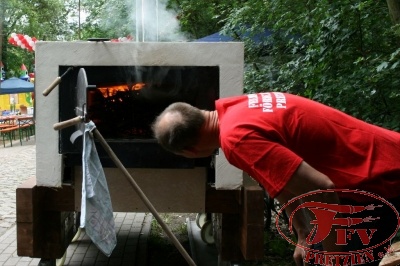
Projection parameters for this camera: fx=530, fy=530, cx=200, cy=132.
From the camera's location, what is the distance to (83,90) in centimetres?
351

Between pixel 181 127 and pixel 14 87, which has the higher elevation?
pixel 14 87

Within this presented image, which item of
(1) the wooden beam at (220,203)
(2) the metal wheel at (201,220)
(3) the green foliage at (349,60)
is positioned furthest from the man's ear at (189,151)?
(2) the metal wheel at (201,220)

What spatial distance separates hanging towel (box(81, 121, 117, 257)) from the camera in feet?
10.1

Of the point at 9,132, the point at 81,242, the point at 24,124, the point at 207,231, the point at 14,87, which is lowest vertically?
the point at 81,242

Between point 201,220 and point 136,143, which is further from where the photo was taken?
point 201,220

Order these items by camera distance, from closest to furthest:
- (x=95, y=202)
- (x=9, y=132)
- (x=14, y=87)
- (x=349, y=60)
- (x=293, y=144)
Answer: (x=293, y=144), (x=95, y=202), (x=349, y=60), (x=9, y=132), (x=14, y=87)

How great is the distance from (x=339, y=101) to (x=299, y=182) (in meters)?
3.05

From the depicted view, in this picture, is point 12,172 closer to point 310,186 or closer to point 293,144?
point 293,144

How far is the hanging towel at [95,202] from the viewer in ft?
10.1

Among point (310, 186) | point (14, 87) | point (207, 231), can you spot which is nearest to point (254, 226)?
point (310, 186)

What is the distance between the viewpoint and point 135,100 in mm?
4641

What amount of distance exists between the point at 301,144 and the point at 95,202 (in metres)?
1.38

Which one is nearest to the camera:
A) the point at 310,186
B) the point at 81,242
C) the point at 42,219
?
the point at 310,186

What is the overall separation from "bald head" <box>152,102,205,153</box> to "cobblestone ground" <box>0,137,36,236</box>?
198 inches
